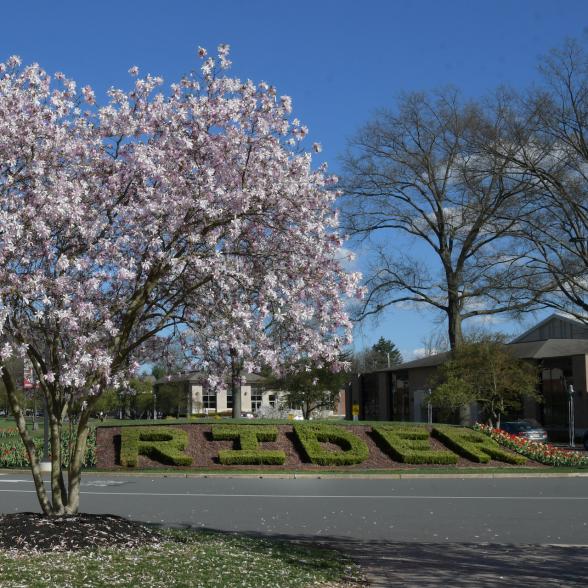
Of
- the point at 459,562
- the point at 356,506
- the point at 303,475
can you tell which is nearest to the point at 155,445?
the point at 303,475

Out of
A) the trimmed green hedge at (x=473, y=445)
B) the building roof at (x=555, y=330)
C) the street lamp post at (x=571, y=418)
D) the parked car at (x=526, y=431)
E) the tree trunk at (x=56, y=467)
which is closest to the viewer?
the tree trunk at (x=56, y=467)

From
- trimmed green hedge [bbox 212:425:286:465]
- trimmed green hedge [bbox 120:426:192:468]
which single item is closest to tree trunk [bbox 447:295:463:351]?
trimmed green hedge [bbox 212:425:286:465]

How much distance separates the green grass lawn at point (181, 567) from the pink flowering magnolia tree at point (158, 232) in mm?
1815

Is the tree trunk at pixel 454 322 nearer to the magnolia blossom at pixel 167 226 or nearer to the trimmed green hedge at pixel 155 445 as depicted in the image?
the trimmed green hedge at pixel 155 445

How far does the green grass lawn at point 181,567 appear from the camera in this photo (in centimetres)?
731

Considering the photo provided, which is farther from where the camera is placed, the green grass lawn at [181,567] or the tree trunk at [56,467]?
the tree trunk at [56,467]

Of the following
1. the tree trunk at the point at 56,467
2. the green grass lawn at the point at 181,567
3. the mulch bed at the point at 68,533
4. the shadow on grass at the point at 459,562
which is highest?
the tree trunk at the point at 56,467

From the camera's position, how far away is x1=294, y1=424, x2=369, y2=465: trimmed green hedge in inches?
1022

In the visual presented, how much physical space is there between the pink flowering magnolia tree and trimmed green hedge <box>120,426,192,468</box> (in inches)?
605

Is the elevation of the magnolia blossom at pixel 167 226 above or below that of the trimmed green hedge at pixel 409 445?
above

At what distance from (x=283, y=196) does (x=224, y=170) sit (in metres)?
0.76

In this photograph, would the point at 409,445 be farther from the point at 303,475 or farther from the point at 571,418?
the point at 571,418

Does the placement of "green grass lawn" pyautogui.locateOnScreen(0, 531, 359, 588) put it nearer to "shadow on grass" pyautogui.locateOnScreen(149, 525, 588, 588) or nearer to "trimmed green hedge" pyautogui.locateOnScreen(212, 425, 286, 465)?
"shadow on grass" pyautogui.locateOnScreen(149, 525, 588, 588)

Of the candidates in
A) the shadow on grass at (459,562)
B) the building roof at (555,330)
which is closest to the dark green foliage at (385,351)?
the building roof at (555,330)
